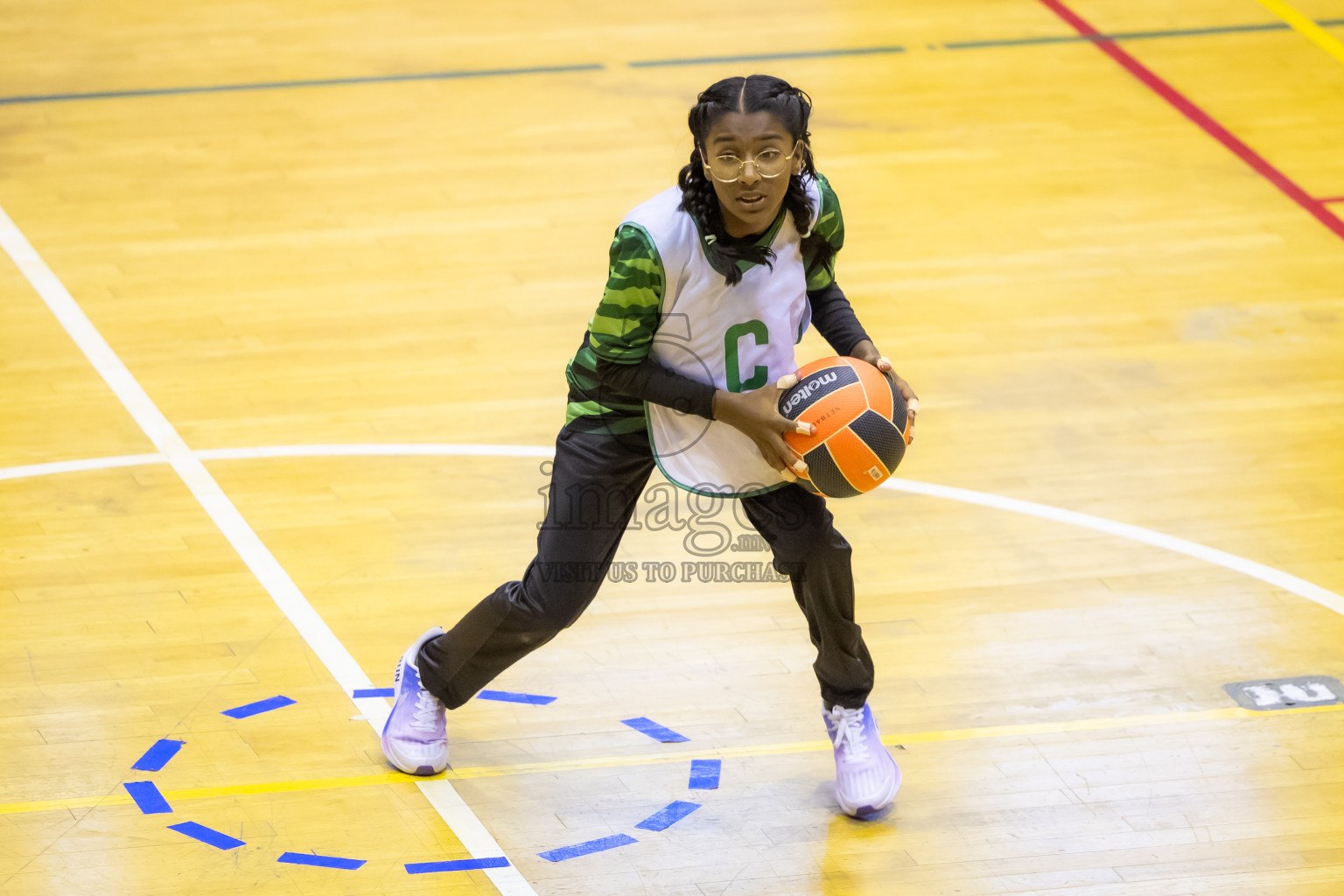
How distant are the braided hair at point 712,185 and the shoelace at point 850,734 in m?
1.05

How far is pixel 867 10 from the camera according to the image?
8.58 m

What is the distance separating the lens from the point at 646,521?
4.55 m

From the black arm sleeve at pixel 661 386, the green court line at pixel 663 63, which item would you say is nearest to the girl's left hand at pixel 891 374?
the black arm sleeve at pixel 661 386

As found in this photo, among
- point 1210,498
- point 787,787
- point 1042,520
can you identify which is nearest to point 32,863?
point 787,787

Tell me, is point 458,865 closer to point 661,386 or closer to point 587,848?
point 587,848

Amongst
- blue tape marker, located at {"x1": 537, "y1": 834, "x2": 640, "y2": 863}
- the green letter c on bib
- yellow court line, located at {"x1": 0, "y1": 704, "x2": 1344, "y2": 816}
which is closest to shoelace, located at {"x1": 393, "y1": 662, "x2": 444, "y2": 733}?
yellow court line, located at {"x1": 0, "y1": 704, "x2": 1344, "y2": 816}

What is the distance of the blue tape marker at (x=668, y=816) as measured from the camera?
3.36m

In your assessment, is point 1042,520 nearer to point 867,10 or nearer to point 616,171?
point 616,171

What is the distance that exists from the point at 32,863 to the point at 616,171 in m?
4.22

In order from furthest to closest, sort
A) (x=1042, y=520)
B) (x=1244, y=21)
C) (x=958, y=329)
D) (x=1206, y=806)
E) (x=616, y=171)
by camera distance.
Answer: (x=1244, y=21)
(x=616, y=171)
(x=958, y=329)
(x=1042, y=520)
(x=1206, y=806)

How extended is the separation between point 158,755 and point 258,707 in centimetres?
27

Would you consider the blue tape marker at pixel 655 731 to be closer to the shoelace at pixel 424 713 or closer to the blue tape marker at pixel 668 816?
the blue tape marker at pixel 668 816

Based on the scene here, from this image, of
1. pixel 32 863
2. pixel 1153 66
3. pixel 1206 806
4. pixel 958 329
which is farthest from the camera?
pixel 1153 66

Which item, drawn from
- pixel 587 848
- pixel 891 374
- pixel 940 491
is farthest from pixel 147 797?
pixel 940 491
